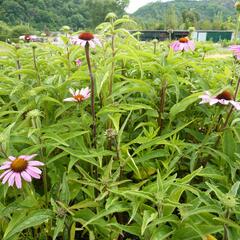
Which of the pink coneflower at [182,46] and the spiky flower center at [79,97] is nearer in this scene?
the spiky flower center at [79,97]

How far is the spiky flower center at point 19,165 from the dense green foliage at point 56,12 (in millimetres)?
39515

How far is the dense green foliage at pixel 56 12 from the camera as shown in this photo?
131ft

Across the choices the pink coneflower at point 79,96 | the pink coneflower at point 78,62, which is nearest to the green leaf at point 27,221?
the pink coneflower at point 79,96

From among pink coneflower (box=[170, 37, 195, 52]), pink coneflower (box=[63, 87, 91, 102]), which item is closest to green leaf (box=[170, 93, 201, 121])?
pink coneflower (box=[63, 87, 91, 102])

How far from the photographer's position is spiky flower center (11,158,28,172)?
2.43 feet

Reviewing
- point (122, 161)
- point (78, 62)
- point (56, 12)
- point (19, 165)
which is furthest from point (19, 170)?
point (56, 12)

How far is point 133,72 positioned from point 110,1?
46.7 metres

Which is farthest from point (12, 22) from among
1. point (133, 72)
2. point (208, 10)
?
point (133, 72)

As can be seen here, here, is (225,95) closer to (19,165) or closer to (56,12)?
(19,165)

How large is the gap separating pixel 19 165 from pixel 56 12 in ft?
148

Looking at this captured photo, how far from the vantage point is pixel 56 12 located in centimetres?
4344

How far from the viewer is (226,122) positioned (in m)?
0.89

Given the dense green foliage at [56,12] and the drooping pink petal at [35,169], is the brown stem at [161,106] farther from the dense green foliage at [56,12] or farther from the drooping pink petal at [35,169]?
the dense green foliage at [56,12]

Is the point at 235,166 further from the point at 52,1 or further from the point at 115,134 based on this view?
the point at 52,1
